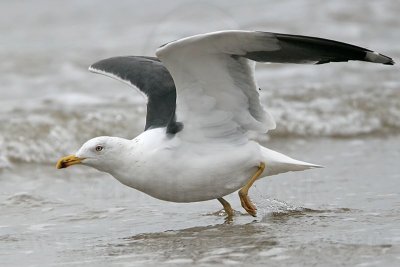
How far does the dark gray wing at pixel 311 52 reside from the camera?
5934mm

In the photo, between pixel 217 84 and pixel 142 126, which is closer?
pixel 217 84

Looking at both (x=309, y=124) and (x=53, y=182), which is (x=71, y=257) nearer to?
(x=53, y=182)

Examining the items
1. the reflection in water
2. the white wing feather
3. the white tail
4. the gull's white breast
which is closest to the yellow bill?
the gull's white breast

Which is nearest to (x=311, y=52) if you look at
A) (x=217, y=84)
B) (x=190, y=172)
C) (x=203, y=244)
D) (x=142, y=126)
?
(x=217, y=84)

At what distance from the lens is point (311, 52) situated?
20.0 feet

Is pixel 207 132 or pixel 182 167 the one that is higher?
pixel 207 132

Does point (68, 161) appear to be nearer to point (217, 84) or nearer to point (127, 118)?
point (217, 84)

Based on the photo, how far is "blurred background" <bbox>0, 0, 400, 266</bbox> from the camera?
6.27 m

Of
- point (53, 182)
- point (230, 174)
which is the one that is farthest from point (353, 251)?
point (53, 182)

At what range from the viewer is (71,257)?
6.07 metres

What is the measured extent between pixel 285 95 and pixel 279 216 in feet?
17.9

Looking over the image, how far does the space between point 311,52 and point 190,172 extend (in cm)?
123

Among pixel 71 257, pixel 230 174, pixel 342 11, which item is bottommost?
pixel 71 257

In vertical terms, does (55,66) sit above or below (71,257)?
above
